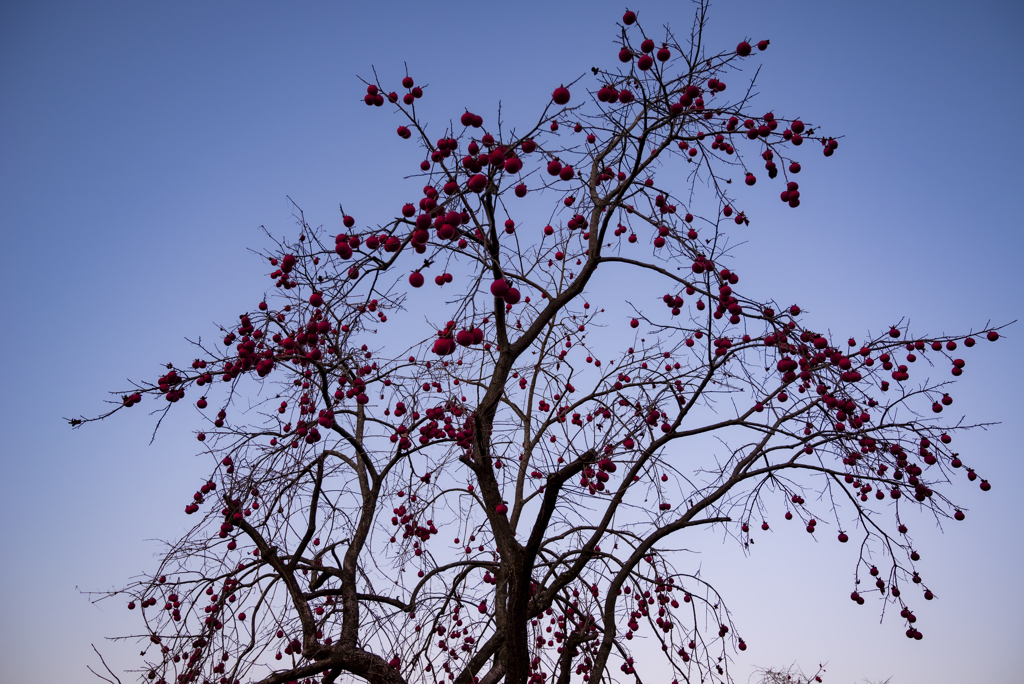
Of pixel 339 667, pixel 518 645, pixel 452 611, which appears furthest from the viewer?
pixel 452 611

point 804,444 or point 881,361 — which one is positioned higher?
point 881,361

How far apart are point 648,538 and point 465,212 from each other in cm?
273

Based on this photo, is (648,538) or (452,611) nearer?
(648,538)

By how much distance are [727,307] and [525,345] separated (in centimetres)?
135

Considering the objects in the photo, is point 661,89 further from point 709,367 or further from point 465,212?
point 709,367

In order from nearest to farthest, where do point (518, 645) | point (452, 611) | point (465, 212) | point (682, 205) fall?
point (465, 212) → point (518, 645) → point (682, 205) → point (452, 611)

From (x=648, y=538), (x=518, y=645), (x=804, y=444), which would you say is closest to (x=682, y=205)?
(x=804, y=444)

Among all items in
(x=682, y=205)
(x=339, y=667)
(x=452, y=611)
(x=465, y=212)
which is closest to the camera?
(x=465, y=212)

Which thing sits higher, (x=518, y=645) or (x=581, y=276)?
(x=581, y=276)

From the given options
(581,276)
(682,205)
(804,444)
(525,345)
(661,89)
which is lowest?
(804,444)

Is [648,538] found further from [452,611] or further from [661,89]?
[661,89]

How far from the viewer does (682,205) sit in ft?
13.9

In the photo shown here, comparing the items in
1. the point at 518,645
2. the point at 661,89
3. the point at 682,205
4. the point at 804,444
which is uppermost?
the point at 661,89

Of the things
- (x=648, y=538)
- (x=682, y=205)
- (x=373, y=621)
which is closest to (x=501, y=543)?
(x=373, y=621)
